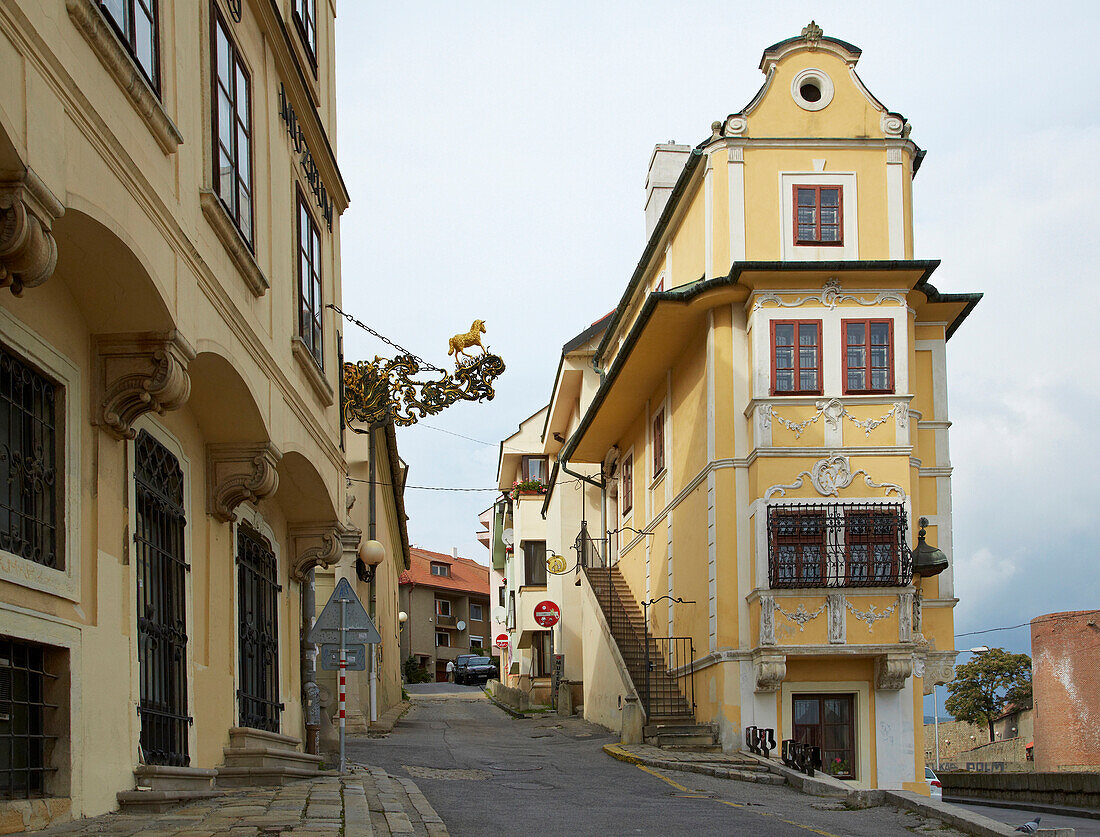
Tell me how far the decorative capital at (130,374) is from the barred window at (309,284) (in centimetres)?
538

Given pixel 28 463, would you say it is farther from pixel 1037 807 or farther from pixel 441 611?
pixel 441 611

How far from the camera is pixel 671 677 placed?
1061 inches

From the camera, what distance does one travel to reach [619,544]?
3512cm

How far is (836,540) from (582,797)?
8.53 m

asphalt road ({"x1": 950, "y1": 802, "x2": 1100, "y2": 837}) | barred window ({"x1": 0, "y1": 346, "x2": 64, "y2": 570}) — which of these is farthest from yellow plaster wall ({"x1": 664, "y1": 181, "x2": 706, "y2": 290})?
barred window ({"x1": 0, "y1": 346, "x2": 64, "y2": 570})

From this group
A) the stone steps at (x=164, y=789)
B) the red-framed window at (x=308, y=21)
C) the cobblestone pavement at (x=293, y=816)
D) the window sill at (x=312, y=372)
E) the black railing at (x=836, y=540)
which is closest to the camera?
the cobblestone pavement at (x=293, y=816)

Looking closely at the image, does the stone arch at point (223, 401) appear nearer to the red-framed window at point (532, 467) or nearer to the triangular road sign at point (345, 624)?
the triangular road sign at point (345, 624)

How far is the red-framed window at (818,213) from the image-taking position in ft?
78.4

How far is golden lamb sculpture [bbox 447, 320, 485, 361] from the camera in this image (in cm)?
1727

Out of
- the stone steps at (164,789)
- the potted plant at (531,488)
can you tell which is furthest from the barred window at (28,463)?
the potted plant at (531,488)

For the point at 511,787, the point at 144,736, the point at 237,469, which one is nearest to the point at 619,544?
the point at 511,787

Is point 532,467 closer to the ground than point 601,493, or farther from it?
farther from it

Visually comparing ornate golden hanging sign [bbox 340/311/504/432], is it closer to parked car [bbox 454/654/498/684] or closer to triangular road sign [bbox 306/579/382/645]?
triangular road sign [bbox 306/579/382/645]

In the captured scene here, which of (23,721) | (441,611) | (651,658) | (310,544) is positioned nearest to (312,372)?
(310,544)
